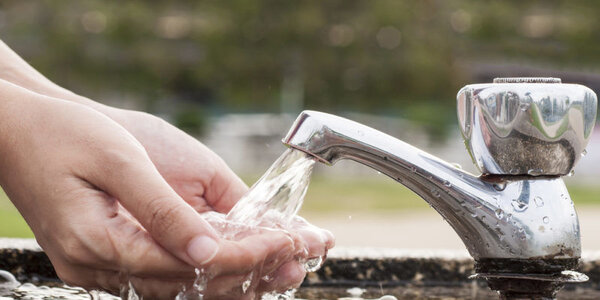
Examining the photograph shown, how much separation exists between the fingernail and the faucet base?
1.06 feet

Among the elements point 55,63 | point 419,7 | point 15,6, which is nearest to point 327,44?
point 419,7

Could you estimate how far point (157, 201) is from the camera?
866 mm

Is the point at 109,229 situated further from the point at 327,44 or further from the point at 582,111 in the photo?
the point at 327,44

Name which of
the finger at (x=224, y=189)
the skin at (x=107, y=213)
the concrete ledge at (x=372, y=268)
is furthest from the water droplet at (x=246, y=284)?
the concrete ledge at (x=372, y=268)

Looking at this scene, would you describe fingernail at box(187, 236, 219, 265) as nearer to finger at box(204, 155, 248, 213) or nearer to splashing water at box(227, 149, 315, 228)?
splashing water at box(227, 149, 315, 228)

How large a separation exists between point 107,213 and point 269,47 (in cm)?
1328

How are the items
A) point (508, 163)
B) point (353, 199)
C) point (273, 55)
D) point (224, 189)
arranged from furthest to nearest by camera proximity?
point (273, 55) < point (353, 199) < point (224, 189) < point (508, 163)

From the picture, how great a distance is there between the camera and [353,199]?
9078 mm

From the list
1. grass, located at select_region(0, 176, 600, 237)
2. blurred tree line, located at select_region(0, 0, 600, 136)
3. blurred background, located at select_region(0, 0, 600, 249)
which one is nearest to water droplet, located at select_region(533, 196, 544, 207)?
grass, located at select_region(0, 176, 600, 237)

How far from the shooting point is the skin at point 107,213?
87 cm

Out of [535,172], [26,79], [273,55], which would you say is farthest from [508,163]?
[273,55]

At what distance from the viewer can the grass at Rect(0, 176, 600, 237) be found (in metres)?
6.95

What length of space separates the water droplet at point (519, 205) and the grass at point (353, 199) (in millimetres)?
5131

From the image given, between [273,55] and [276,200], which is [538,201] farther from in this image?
[273,55]
